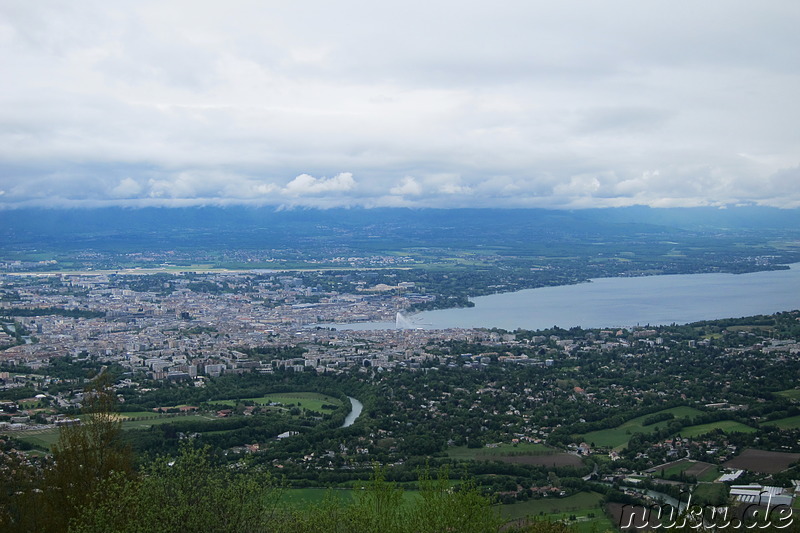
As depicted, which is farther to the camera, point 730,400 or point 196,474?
point 730,400

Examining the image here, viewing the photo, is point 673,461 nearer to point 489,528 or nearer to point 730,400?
point 730,400

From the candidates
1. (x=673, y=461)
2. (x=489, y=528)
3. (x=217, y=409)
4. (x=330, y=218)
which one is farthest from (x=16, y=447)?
(x=330, y=218)

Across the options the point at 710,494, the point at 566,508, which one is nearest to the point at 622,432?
the point at 710,494

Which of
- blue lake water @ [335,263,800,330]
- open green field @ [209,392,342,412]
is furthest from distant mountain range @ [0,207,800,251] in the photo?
open green field @ [209,392,342,412]

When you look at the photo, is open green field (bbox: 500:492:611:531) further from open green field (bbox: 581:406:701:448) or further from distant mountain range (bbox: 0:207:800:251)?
distant mountain range (bbox: 0:207:800:251)

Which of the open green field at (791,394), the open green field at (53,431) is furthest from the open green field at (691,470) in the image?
the open green field at (53,431)

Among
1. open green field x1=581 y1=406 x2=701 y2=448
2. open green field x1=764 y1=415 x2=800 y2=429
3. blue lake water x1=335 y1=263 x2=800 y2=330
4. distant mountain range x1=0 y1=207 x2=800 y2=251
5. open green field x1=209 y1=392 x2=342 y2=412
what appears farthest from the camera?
distant mountain range x1=0 y1=207 x2=800 y2=251

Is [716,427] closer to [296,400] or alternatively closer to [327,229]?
[296,400]
